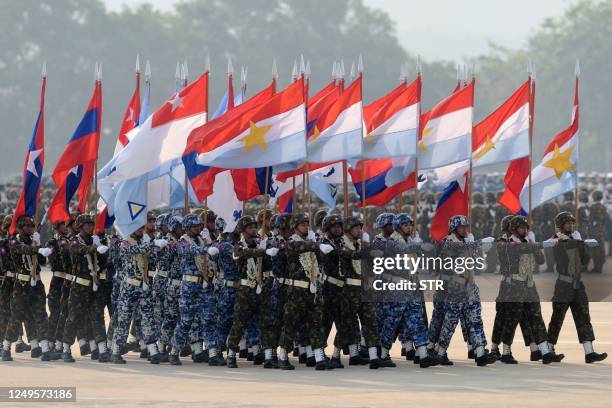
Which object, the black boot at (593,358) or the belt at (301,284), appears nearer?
the belt at (301,284)

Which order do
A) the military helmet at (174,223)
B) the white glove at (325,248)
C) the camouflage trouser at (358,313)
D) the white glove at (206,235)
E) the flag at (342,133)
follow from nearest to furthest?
the white glove at (325,248) < the camouflage trouser at (358,313) < the white glove at (206,235) < the military helmet at (174,223) < the flag at (342,133)

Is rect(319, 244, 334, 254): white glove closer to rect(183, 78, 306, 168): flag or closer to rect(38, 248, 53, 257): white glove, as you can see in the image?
rect(183, 78, 306, 168): flag

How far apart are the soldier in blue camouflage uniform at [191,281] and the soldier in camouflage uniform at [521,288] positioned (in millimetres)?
2987

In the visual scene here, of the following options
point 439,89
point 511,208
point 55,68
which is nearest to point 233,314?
point 511,208

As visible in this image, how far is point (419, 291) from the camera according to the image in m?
17.5

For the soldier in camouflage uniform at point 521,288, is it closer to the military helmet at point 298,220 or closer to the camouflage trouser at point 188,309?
the military helmet at point 298,220

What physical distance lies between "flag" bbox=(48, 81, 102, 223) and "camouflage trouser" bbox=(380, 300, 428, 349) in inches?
155

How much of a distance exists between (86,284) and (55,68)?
258ft

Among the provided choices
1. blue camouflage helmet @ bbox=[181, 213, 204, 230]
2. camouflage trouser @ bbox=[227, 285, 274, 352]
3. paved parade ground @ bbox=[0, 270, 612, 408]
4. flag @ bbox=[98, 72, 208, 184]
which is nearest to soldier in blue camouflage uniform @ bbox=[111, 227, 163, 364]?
paved parade ground @ bbox=[0, 270, 612, 408]

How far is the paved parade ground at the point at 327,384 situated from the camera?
47.9ft

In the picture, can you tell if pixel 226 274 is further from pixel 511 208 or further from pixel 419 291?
pixel 511 208

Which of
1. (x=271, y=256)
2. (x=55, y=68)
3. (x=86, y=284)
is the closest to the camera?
(x=271, y=256)

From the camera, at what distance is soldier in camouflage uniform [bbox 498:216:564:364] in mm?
17438

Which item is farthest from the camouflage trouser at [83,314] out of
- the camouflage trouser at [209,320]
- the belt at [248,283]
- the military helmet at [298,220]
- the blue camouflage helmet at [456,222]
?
the blue camouflage helmet at [456,222]
